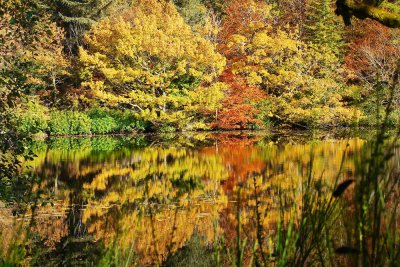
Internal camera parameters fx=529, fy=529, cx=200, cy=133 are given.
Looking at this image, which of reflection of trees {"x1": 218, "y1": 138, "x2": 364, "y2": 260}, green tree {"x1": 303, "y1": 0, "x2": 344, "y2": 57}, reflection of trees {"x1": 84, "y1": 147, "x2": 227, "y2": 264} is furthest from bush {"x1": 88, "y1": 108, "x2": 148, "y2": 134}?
green tree {"x1": 303, "y1": 0, "x2": 344, "y2": 57}

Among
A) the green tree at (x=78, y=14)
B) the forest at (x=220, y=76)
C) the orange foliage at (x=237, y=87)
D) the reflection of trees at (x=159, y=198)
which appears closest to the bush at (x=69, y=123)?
the forest at (x=220, y=76)

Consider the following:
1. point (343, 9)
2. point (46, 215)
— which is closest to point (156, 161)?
point (46, 215)

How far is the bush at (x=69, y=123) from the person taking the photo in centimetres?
2186

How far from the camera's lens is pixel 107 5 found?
93.8ft

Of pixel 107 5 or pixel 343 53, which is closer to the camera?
pixel 343 53

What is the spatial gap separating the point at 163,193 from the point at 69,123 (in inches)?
533

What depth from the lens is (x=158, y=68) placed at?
69.8 feet

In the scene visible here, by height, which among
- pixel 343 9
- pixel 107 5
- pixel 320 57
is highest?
pixel 107 5

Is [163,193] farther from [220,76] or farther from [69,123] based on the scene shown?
[220,76]

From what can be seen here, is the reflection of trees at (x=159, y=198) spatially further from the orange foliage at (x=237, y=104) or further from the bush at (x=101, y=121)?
the bush at (x=101, y=121)

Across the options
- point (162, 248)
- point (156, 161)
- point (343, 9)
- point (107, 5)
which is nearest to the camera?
point (343, 9)

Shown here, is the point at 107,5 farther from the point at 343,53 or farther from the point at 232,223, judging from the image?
the point at 232,223

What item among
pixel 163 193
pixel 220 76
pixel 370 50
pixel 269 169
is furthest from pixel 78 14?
pixel 163 193

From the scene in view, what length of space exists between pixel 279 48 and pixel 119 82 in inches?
266
